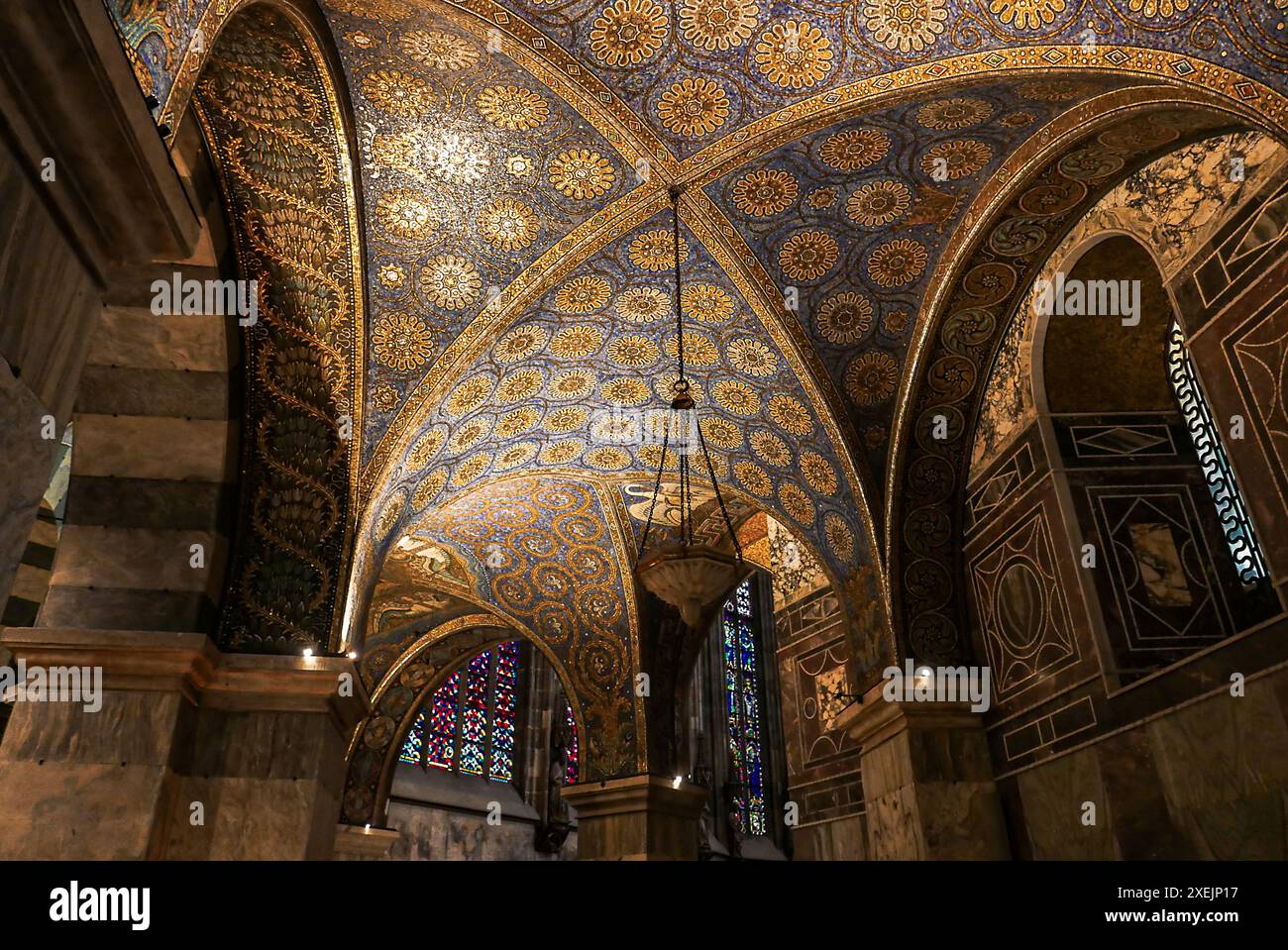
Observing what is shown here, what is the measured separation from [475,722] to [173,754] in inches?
433

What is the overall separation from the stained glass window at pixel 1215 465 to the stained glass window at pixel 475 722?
36.4ft

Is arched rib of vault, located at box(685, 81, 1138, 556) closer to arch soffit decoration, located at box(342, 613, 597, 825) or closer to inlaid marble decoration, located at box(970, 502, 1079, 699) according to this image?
inlaid marble decoration, located at box(970, 502, 1079, 699)

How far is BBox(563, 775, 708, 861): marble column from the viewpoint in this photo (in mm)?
8820

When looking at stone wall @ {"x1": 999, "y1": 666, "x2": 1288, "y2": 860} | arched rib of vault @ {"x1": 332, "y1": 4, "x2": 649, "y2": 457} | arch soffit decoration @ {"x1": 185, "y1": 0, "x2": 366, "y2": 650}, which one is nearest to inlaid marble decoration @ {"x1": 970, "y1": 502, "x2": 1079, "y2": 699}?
stone wall @ {"x1": 999, "y1": 666, "x2": 1288, "y2": 860}

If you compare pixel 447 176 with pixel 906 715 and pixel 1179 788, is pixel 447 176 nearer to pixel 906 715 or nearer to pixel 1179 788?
pixel 906 715

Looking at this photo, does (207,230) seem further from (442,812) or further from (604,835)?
(442,812)

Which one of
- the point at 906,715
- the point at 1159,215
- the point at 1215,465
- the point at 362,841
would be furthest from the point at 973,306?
the point at 362,841

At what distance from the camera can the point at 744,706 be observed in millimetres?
16703

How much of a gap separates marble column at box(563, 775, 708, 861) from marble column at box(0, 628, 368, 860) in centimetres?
392

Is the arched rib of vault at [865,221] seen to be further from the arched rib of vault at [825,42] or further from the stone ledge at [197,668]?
the stone ledge at [197,668]

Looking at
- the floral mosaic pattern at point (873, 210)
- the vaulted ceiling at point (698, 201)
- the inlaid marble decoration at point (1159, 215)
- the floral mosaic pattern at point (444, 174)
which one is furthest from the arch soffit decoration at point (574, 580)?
the inlaid marble decoration at point (1159, 215)

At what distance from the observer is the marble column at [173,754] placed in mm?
4434
